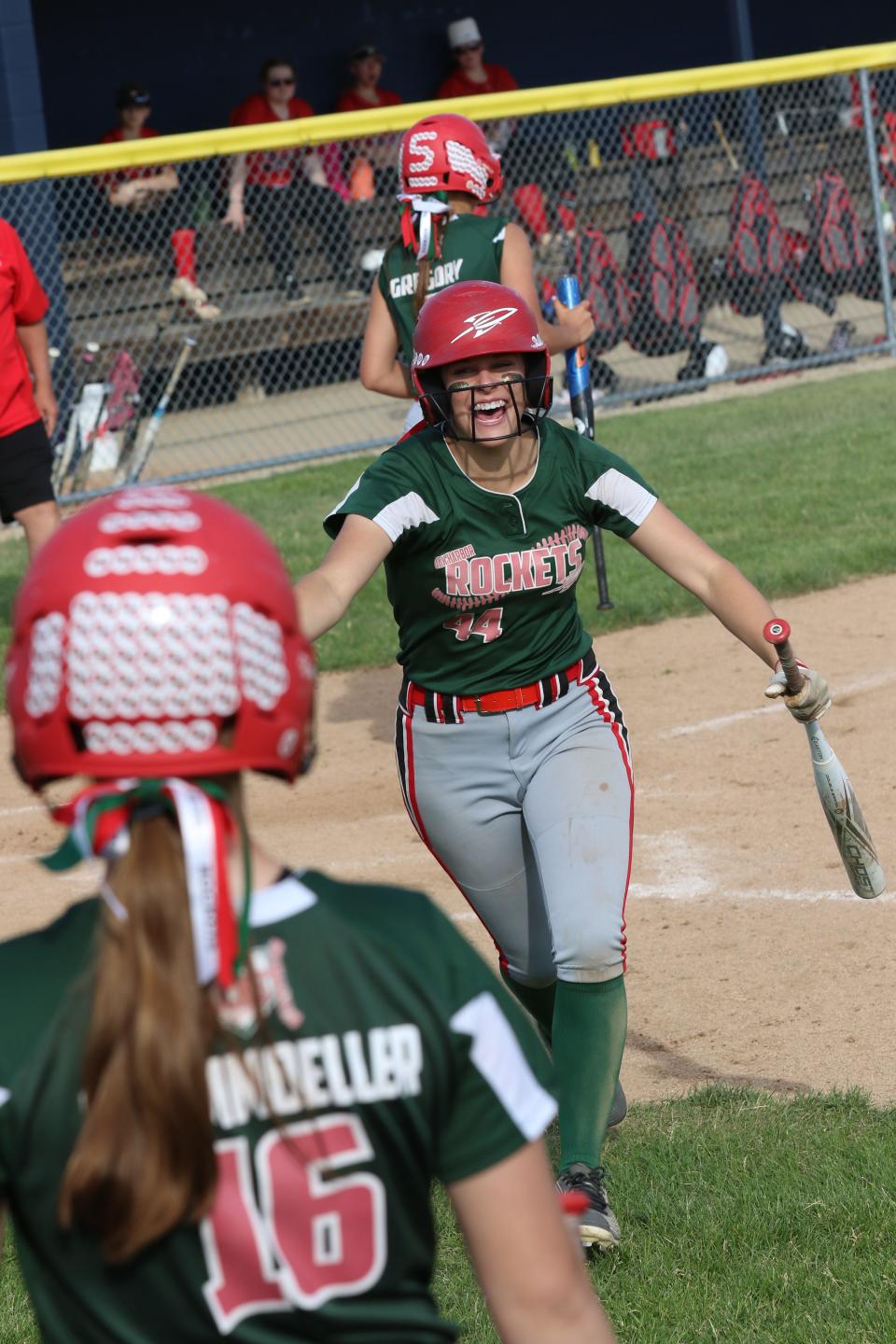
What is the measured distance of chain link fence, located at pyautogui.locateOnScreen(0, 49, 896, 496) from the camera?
14.8 meters

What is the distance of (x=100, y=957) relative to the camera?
A: 1537 millimetres

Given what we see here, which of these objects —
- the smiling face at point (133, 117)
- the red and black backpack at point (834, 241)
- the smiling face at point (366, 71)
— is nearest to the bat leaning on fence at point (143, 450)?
the smiling face at point (133, 117)

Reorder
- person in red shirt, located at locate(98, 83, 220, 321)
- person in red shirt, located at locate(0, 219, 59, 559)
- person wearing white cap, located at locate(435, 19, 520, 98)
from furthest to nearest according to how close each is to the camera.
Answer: person wearing white cap, located at locate(435, 19, 520, 98) < person in red shirt, located at locate(98, 83, 220, 321) < person in red shirt, located at locate(0, 219, 59, 559)

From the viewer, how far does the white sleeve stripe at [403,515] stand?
394cm

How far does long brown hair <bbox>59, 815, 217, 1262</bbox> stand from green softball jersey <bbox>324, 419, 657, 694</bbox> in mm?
2475

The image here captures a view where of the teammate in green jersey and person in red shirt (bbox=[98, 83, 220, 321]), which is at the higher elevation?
the teammate in green jersey

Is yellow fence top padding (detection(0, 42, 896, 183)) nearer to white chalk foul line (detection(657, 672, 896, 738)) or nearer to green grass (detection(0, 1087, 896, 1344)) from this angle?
white chalk foul line (detection(657, 672, 896, 738))

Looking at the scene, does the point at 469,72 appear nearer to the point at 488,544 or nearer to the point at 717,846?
the point at 717,846

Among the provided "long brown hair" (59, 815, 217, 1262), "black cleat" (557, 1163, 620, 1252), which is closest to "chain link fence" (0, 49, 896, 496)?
"black cleat" (557, 1163, 620, 1252)

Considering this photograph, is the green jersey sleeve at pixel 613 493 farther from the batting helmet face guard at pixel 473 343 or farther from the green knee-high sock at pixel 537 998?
the green knee-high sock at pixel 537 998

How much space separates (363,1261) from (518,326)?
2.68 metres

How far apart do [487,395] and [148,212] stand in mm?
12068

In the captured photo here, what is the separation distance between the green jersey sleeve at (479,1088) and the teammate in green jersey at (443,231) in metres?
4.81

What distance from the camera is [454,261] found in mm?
6395
